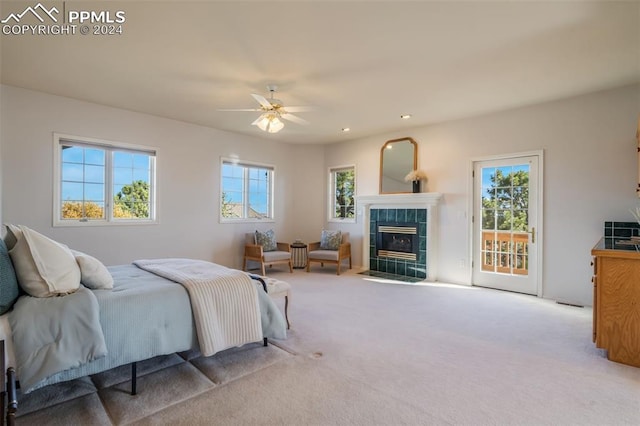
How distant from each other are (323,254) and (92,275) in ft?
14.1

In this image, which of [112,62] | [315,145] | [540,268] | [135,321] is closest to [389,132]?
[315,145]

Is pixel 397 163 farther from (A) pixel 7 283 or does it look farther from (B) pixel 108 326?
(A) pixel 7 283

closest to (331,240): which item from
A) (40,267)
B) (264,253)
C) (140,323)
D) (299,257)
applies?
(299,257)

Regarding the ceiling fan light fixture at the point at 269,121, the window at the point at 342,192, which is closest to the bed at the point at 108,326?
the ceiling fan light fixture at the point at 269,121

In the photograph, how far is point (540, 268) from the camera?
14.9 ft

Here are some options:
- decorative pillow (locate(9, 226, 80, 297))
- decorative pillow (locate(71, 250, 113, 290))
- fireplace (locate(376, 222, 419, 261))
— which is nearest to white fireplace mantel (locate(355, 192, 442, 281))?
fireplace (locate(376, 222, 419, 261))

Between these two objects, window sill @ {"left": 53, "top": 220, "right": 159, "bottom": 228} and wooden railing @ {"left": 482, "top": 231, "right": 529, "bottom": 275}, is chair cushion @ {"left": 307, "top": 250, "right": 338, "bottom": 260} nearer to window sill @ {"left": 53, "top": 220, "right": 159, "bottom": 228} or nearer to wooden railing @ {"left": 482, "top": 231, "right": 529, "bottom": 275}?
wooden railing @ {"left": 482, "top": 231, "right": 529, "bottom": 275}

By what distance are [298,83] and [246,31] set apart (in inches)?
44.1

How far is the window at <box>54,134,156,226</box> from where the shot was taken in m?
4.45

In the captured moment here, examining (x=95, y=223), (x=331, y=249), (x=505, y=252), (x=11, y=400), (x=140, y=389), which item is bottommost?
(x=140, y=389)

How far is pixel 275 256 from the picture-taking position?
19.5 ft

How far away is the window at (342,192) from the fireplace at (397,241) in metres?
0.86

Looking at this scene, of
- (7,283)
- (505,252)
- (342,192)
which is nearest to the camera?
(7,283)

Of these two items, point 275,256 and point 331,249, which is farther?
point 331,249
